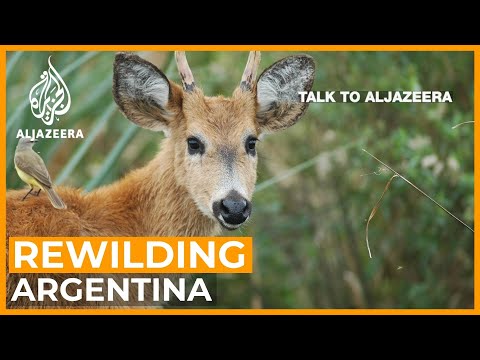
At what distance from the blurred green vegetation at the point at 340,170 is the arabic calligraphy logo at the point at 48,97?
0.05 metres

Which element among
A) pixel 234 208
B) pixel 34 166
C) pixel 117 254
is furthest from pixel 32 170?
pixel 234 208

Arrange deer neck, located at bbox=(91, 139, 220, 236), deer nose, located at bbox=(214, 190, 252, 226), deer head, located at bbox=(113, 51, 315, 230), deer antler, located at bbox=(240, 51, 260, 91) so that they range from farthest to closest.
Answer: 1. deer antler, located at bbox=(240, 51, 260, 91)
2. deer neck, located at bbox=(91, 139, 220, 236)
3. deer head, located at bbox=(113, 51, 315, 230)
4. deer nose, located at bbox=(214, 190, 252, 226)

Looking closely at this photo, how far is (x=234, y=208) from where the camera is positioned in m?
6.61

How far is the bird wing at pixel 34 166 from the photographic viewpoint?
7043 millimetres

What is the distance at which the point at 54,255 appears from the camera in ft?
23.2

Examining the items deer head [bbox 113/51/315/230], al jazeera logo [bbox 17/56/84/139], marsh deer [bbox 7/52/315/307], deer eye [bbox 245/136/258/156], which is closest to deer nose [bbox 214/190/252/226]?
deer head [bbox 113/51/315/230]

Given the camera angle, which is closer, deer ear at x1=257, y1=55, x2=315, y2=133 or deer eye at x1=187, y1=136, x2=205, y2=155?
deer eye at x1=187, y1=136, x2=205, y2=155

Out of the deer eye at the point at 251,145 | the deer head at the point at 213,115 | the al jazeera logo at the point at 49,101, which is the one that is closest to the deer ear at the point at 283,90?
the deer head at the point at 213,115

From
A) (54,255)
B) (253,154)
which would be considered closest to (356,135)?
(253,154)

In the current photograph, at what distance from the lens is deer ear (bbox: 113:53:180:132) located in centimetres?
701

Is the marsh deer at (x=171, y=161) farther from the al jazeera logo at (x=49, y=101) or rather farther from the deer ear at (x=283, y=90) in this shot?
the al jazeera logo at (x=49, y=101)

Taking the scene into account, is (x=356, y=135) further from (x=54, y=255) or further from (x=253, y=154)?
(x=54, y=255)

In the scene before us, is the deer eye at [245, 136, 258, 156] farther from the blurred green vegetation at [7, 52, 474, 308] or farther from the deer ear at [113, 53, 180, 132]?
the deer ear at [113, 53, 180, 132]

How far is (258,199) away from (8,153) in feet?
9.37
